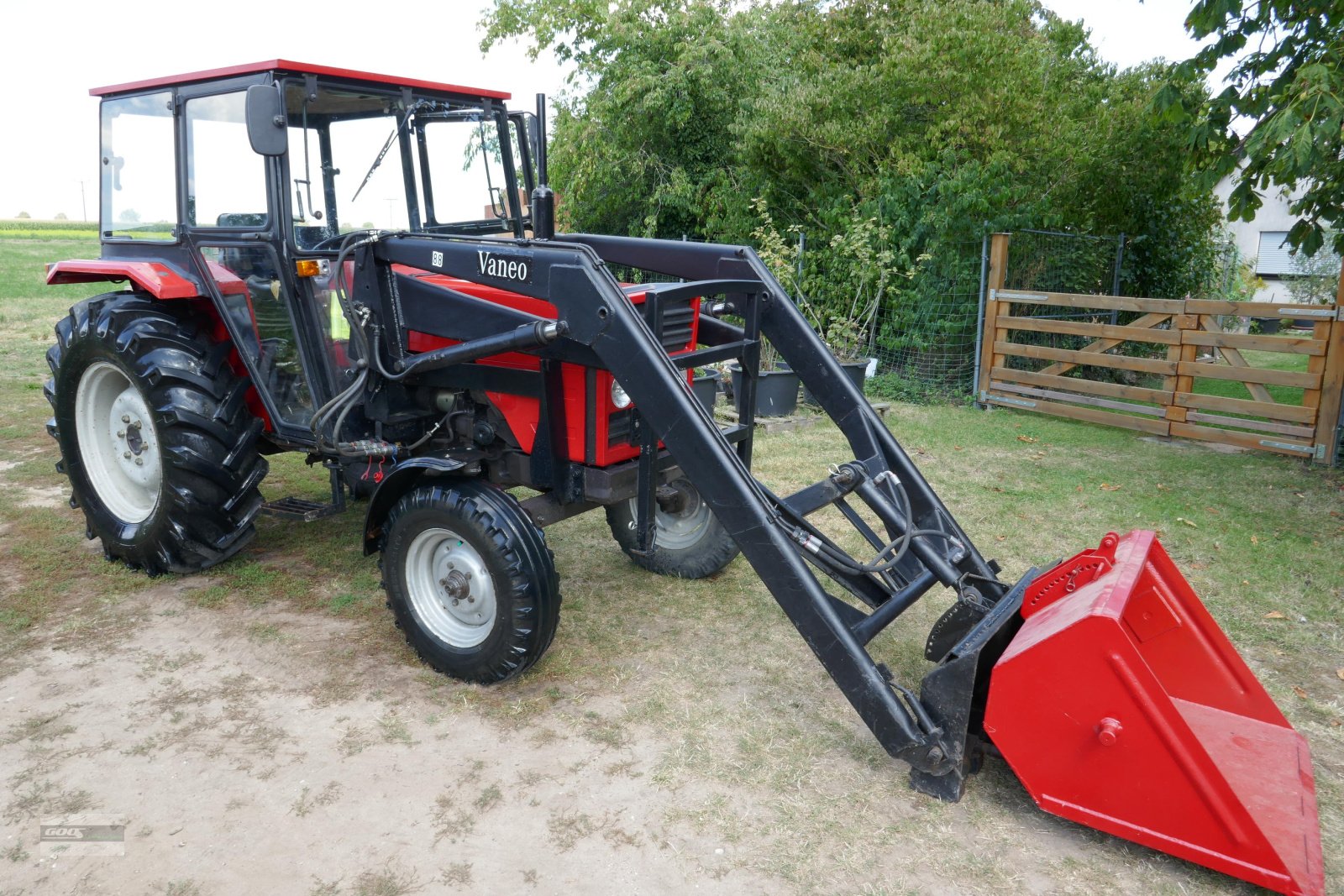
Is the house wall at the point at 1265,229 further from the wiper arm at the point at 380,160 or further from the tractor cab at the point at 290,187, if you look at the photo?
the wiper arm at the point at 380,160

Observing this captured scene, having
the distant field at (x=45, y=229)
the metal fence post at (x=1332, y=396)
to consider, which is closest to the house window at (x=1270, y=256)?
the metal fence post at (x=1332, y=396)

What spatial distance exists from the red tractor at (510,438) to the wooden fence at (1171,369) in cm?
422

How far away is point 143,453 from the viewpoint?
4605 millimetres

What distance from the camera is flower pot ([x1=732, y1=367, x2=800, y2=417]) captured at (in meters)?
7.75

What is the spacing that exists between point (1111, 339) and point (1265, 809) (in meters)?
6.51

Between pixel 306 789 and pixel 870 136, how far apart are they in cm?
863

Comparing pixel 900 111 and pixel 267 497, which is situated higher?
pixel 900 111

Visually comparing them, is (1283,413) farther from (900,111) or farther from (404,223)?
(404,223)

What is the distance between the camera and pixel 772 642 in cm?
395

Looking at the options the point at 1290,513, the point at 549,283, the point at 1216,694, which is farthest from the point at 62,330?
the point at 1290,513

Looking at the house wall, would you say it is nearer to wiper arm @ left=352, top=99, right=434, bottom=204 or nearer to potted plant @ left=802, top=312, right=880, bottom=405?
potted plant @ left=802, top=312, right=880, bottom=405

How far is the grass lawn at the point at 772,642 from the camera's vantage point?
105 inches

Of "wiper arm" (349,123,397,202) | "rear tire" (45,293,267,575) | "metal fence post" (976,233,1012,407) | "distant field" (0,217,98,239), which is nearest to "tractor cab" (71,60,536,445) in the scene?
"wiper arm" (349,123,397,202)

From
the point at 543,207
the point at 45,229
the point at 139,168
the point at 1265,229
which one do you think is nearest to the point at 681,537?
the point at 543,207
